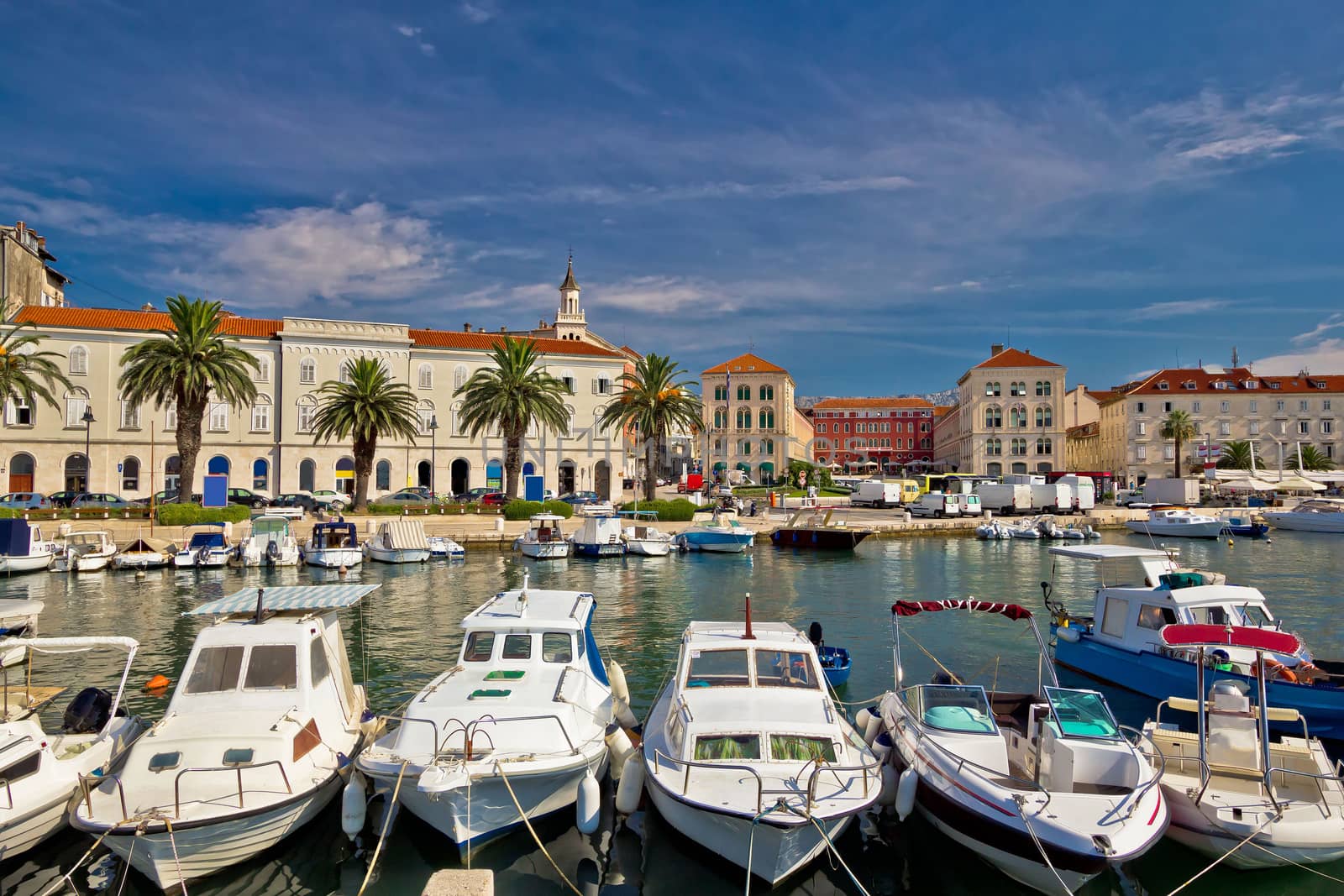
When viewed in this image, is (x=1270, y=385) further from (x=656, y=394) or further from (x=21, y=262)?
(x=21, y=262)

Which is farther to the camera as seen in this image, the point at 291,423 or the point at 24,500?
the point at 291,423

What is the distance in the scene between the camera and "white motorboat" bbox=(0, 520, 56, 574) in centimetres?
3947

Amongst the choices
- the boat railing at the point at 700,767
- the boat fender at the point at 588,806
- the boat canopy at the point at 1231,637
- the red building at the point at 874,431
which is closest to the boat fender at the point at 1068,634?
the boat canopy at the point at 1231,637

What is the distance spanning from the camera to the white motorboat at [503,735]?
1084 cm

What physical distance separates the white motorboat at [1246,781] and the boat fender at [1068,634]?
8.16 meters

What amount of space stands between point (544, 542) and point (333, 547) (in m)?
11.3

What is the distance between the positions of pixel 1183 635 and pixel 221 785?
Answer: 539 inches

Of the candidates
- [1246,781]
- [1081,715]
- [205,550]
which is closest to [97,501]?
[205,550]

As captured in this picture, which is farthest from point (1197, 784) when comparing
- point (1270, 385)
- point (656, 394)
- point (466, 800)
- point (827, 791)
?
Answer: point (1270, 385)

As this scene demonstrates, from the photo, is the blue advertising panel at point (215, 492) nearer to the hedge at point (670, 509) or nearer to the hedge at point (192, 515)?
the hedge at point (192, 515)

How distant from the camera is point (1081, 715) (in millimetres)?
12016

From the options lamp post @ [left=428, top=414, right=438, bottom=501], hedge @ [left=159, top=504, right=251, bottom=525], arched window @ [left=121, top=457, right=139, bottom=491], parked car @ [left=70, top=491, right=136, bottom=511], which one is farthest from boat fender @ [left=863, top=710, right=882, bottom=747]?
arched window @ [left=121, top=457, right=139, bottom=491]

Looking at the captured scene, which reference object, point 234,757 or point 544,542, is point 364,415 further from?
point 234,757

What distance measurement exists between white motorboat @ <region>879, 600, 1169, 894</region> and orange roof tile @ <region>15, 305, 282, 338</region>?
6663 cm
